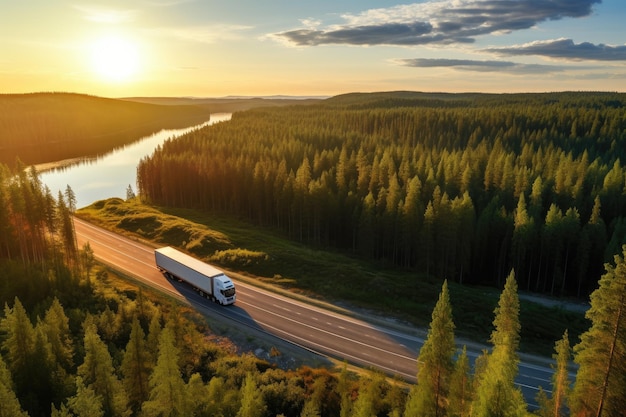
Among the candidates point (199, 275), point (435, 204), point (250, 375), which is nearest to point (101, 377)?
point (250, 375)

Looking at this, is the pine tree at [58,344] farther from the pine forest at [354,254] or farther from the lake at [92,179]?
the lake at [92,179]

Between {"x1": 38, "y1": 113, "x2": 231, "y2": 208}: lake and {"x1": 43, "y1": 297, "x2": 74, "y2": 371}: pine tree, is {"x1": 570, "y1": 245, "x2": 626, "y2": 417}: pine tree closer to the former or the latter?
{"x1": 43, "y1": 297, "x2": 74, "y2": 371}: pine tree

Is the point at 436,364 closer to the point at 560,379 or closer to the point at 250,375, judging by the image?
the point at 560,379

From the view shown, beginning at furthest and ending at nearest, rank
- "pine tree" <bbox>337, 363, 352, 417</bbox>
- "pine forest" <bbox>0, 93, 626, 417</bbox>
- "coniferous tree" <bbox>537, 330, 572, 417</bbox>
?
"pine tree" <bbox>337, 363, 352, 417</bbox> → "coniferous tree" <bbox>537, 330, 572, 417</bbox> → "pine forest" <bbox>0, 93, 626, 417</bbox>

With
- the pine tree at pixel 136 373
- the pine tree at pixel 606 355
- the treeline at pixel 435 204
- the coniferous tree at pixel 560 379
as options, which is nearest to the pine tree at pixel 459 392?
the coniferous tree at pixel 560 379

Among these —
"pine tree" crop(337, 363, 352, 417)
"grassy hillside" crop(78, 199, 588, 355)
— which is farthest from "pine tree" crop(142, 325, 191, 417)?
"grassy hillside" crop(78, 199, 588, 355)

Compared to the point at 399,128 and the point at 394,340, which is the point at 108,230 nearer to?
the point at 394,340
